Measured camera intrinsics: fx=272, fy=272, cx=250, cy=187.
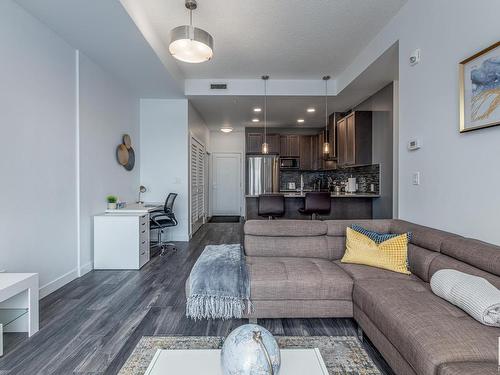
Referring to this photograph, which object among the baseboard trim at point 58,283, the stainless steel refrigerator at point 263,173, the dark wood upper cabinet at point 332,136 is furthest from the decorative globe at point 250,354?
the stainless steel refrigerator at point 263,173

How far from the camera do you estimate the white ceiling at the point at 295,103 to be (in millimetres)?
3908

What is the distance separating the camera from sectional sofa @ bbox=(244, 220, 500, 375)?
121 cm

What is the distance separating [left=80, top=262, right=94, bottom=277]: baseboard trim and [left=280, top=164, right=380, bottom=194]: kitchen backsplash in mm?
4547

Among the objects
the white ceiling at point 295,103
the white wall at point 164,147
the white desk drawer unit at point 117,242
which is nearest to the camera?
the white desk drawer unit at point 117,242

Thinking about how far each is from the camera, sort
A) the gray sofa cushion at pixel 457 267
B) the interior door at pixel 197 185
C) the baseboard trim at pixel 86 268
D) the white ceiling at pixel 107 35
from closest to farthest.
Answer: the gray sofa cushion at pixel 457 267
the white ceiling at pixel 107 35
the baseboard trim at pixel 86 268
the interior door at pixel 197 185

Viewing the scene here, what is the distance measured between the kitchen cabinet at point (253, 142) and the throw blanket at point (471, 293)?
616cm

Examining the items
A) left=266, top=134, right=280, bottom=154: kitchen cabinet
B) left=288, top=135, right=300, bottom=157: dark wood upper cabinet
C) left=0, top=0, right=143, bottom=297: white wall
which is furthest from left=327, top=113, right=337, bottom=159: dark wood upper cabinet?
left=0, top=0, right=143, bottom=297: white wall

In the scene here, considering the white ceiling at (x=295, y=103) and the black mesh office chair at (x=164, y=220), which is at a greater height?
the white ceiling at (x=295, y=103)

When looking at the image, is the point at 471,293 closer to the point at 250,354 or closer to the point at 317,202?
the point at 250,354

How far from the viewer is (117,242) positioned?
11.9ft

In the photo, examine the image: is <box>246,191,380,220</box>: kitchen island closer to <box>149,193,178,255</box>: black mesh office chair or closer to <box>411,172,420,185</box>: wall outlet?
<box>149,193,178,255</box>: black mesh office chair

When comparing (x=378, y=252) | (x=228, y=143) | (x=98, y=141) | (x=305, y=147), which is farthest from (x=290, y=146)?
(x=378, y=252)

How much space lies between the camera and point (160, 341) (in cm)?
195

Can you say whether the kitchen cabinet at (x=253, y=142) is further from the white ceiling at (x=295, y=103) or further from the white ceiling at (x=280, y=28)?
the white ceiling at (x=280, y=28)
